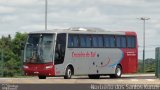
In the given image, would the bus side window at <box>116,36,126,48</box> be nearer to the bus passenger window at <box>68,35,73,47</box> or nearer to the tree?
the bus passenger window at <box>68,35,73,47</box>

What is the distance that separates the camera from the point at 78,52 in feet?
123

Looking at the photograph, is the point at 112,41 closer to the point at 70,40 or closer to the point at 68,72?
the point at 70,40

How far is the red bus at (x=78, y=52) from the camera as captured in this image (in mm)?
36125

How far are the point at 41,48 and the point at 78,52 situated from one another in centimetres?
264

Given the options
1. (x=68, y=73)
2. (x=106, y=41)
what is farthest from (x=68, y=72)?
(x=106, y=41)

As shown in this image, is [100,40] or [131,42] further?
[131,42]

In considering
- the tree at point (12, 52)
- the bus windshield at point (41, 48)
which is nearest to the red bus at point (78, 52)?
the bus windshield at point (41, 48)

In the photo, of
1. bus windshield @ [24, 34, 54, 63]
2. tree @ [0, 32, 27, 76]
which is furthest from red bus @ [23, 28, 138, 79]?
tree @ [0, 32, 27, 76]

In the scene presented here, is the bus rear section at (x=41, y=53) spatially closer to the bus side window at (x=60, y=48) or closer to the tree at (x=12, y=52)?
the bus side window at (x=60, y=48)

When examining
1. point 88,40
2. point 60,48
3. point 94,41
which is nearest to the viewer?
point 60,48

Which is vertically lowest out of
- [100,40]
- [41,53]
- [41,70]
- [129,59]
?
[41,70]

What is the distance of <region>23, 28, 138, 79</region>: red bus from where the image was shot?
3612 centimetres

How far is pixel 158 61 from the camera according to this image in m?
35.7

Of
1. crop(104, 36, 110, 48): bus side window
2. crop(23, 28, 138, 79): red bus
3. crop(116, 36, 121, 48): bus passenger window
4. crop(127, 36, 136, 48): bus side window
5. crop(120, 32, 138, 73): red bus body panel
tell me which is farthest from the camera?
crop(120, 32, 138, 73): red bus body panel
